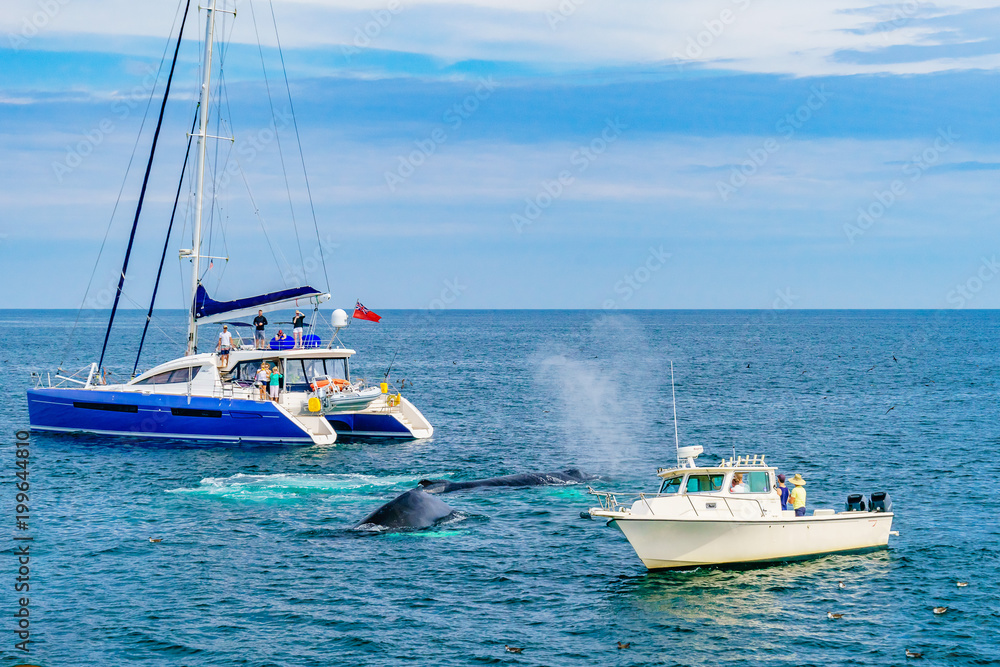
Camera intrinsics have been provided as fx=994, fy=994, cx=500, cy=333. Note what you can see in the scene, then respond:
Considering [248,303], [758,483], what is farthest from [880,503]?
[248,303]

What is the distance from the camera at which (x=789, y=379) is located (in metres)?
102

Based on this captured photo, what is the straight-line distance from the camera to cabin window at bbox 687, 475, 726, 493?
95.6ft

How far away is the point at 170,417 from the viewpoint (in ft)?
167

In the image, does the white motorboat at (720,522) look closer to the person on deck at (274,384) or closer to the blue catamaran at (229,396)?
the blue catamaran at (229,396)

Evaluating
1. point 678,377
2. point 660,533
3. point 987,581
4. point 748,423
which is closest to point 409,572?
point 660,533

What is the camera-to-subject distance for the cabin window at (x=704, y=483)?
1147 inches

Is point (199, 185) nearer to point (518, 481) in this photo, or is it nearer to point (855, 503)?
point (518, 481)

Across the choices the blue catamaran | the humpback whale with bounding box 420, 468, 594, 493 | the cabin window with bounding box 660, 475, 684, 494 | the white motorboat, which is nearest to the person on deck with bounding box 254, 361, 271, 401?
the blue catamaran

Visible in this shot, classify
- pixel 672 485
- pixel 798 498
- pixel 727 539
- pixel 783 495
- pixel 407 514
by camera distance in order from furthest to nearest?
1. pixel 407 514
2. pixel 783 495
3. pixel 672 485
4. pixel 798 498
5. pixel 727 539

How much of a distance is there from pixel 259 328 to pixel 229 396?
4.35 meters

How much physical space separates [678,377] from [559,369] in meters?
21.4

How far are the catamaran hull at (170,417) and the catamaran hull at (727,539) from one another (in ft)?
85.6

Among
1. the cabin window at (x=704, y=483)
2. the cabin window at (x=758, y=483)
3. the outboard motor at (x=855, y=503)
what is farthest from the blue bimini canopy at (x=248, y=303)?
the outboard motor at (x=855, y=503)

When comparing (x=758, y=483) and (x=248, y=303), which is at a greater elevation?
(x=248, y=303)
